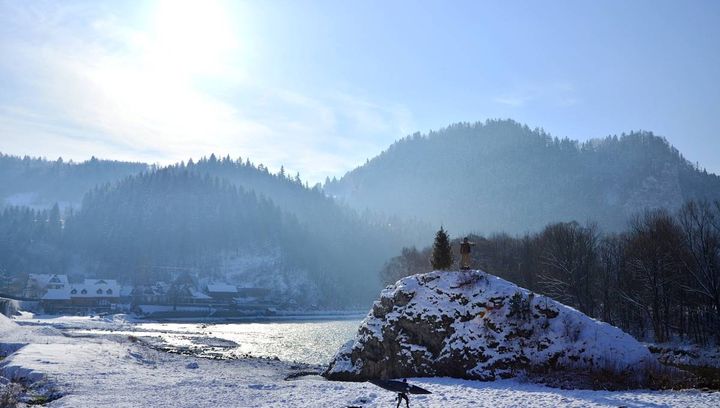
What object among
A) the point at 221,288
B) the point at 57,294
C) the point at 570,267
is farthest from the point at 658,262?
the point at 57,294

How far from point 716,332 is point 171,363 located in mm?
51948

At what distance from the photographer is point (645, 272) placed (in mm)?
57781

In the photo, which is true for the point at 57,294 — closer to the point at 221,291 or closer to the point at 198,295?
the point at 198,295

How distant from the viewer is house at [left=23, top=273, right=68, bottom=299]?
154 m

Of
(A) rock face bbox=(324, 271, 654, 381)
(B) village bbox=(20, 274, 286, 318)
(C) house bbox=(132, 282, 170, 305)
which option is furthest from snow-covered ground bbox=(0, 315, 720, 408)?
(C) house bbox=(132, 282, 170, 305)

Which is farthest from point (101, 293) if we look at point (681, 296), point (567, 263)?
point (681, 296)

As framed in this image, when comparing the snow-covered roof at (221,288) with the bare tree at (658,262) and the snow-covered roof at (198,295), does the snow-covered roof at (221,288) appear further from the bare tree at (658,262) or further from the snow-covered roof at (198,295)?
the bare tree at (658,262)

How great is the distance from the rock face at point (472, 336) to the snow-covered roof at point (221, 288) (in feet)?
465

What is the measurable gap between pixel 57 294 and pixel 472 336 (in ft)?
480

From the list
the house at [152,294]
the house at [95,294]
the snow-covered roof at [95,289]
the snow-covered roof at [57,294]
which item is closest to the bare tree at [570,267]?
the house at [152,294]

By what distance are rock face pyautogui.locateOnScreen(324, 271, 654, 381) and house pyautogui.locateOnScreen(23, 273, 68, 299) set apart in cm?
14829

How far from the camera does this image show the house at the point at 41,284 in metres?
154

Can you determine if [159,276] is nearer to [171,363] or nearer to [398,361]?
[171,363]

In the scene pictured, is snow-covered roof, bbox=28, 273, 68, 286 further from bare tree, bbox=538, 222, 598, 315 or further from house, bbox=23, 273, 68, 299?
bare tree, bbox=538, 222, 598, 315
